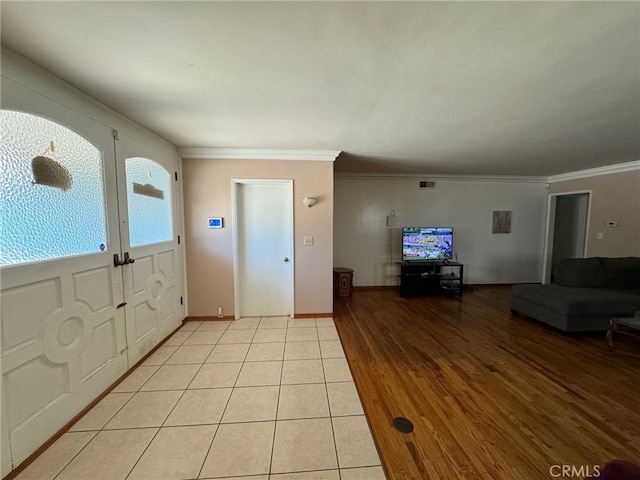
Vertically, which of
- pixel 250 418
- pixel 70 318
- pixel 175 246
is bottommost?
pixel 250 418

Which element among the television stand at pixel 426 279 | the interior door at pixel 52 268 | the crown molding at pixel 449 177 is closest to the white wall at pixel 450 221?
the crown molding at pixel 449 177

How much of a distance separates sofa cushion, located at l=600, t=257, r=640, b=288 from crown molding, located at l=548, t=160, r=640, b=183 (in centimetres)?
170

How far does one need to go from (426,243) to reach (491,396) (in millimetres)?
3341

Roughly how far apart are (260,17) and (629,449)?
3.30 meters

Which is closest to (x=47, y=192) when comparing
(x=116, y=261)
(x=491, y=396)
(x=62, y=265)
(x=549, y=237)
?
(x=62, y=265)

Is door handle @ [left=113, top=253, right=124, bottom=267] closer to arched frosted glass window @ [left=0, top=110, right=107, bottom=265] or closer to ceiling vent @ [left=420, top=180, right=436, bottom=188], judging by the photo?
arched frosted glass window @ [left=0, top=110, right=107, bottom=265]

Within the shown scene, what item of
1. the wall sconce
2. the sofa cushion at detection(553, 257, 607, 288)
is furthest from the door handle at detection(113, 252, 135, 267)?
the sofa cushion at detection(553, 257, 607, 288)

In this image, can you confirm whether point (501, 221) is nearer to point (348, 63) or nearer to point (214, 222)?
point (348, 63)

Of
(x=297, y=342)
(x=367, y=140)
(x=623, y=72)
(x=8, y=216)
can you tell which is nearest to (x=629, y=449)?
(x=623, y=72)

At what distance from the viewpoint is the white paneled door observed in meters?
1.45

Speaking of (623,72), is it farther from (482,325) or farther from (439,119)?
(482,325)

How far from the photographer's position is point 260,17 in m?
1.16

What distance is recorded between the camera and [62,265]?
1.73 metres

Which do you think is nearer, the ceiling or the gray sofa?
the ceiling
